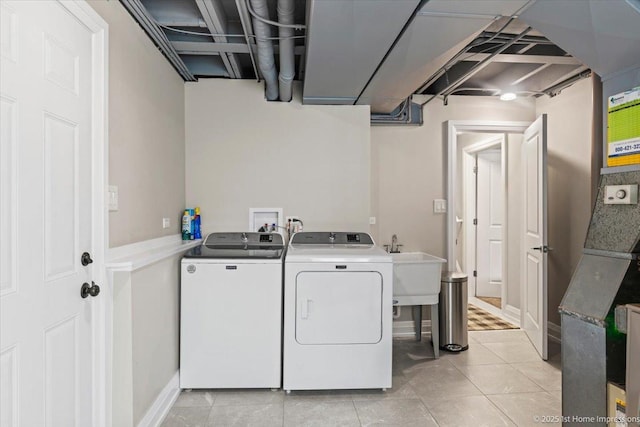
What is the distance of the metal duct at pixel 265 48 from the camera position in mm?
1923

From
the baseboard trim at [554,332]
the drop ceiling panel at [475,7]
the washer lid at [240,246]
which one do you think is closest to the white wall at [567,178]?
the baseboard trim at [554,332]

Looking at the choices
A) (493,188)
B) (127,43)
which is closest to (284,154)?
(127,43)

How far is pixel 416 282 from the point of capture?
3.13 metres

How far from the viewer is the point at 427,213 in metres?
3.70

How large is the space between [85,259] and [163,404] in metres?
1.13

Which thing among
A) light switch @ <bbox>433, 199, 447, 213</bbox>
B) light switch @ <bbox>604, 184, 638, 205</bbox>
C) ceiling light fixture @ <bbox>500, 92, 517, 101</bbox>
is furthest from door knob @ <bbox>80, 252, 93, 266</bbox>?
ceiling light fixture @ <bbox>500, 92, 517, 101</bbox>

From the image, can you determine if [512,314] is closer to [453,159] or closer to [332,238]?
[453,159]

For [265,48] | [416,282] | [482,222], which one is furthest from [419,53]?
[482,222]

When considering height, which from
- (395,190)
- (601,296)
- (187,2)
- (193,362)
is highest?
(187,2)

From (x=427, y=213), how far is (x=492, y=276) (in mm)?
2106

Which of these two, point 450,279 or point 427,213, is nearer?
point 450,279

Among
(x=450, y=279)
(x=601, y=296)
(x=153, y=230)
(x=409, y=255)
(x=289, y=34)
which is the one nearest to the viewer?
(x=601, y=296)

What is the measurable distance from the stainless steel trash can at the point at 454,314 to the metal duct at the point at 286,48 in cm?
208

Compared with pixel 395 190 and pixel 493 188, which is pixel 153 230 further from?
pixel 493 188
